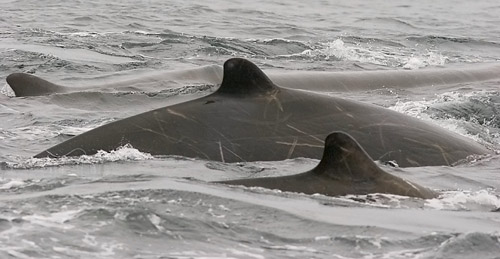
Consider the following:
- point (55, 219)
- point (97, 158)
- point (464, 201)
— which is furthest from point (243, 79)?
point (55, 219)

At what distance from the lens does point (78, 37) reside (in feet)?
68.6

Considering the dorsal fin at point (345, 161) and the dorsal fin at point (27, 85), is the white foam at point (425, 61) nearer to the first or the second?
the dorsal fin at point (27, 85)

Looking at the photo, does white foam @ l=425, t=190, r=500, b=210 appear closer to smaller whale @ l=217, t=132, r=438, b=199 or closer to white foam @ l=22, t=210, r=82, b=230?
smaller whale @ l=217, t=132, r=438, b=199

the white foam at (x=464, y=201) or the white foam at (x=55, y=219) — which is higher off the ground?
the white foam at (x=55, y=219)

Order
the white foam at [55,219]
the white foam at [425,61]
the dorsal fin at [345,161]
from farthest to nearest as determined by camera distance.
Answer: the white foam at [425,61] < the dorsal fin at [345,161] < the white foam at [55,219]

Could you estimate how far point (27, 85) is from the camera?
13.2m

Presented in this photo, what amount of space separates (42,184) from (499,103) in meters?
7.91

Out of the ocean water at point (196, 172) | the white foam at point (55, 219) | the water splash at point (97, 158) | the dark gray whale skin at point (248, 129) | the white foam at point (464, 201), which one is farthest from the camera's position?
the dark gray whale skin at point (248, 129)

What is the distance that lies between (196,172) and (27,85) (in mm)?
5374

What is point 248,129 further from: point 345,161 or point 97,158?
point 345,161

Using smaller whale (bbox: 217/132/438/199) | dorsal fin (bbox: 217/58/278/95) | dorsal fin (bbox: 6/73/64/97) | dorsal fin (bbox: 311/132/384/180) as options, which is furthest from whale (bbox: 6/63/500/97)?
dorsal fin (bbox: 311/132/384/180)

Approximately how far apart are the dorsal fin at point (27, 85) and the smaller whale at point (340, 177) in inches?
242

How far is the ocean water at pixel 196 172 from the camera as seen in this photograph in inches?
251

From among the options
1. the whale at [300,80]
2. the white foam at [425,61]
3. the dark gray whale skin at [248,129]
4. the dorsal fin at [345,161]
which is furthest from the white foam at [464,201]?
the white foam at [425,61]
